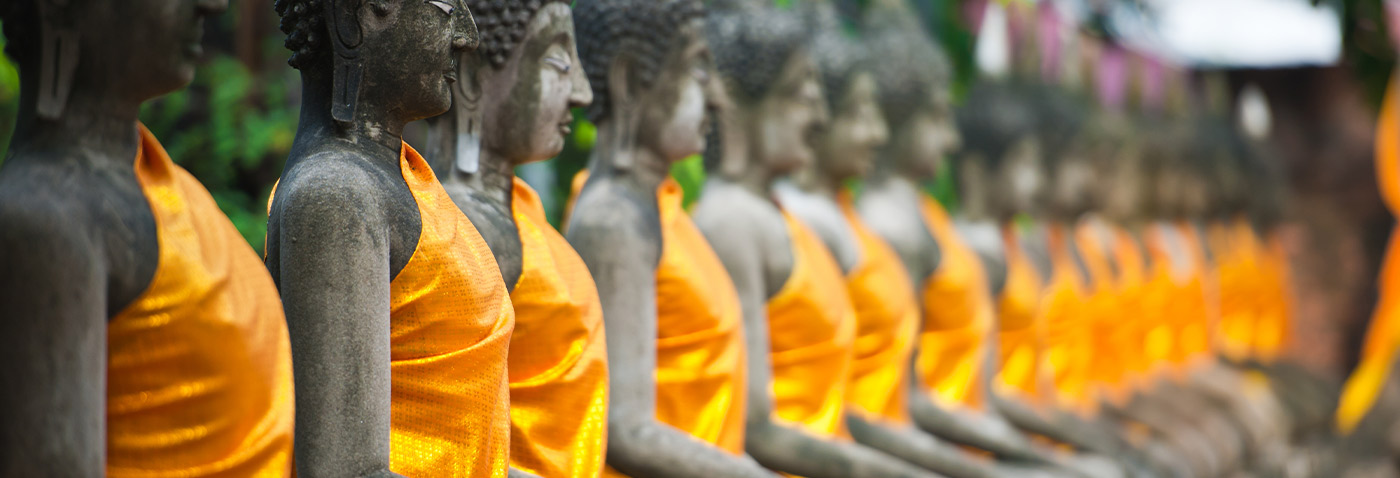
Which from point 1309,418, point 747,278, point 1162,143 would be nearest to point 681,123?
point 747,278

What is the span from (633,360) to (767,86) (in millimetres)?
1092

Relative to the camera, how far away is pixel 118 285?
1773 mm

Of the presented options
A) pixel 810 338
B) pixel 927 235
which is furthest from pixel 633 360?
pixel 927 235

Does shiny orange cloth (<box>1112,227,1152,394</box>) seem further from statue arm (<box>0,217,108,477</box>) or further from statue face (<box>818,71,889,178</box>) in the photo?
statue arm (<box>0,217,108,477</box>)

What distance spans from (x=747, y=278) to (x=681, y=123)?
0.48 m

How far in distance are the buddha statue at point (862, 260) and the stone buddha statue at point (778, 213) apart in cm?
27

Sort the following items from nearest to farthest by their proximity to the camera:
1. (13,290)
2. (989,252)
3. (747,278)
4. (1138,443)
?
(13,290), (747,278), (989,252), (1138,443)

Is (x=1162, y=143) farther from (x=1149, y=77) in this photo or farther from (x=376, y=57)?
(x=376, y=57)

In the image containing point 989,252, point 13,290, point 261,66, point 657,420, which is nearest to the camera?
point 13,290

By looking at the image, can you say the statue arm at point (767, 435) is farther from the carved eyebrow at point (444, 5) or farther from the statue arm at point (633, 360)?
the carved eyebrow at point (444, 5)

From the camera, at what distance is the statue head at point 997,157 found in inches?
230

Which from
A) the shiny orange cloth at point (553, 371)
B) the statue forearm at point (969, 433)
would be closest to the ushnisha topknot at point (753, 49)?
the shiny orange cloth at point (553, 371)

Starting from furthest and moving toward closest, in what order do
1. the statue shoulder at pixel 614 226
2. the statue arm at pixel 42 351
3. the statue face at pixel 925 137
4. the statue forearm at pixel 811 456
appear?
the statue face at pixel 925 137 → the statue forearm at pixel 811 456 → the statue shoulder at pixel 614 226 → the statue arm at pixel 42 351

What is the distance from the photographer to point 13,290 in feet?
5.51
